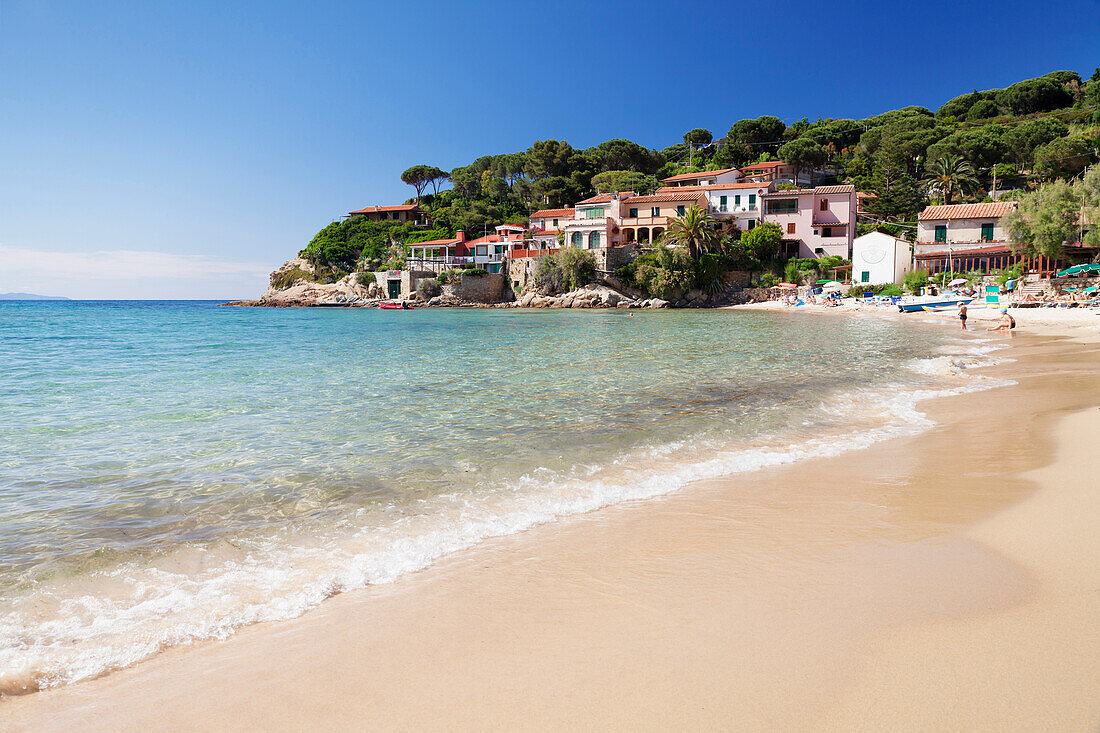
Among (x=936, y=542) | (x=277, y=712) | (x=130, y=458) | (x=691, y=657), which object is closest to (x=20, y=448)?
(x=130, y=458)

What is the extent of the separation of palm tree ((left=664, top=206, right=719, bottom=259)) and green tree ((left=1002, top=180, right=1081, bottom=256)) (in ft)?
85.8

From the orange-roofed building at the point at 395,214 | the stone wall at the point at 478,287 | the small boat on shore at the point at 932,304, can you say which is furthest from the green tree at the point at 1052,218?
the orange-roofed building at the point at 395,214

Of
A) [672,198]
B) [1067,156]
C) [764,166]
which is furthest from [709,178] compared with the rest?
[1067,156]

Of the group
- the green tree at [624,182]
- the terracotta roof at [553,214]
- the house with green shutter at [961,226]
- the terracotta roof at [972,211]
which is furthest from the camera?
the green tree at [624,182]

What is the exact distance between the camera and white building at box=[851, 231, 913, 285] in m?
51.2

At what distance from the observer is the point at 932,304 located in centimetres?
4053

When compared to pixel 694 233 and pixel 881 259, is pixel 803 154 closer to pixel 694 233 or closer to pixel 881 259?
pixel 694 233

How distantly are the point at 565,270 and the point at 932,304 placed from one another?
37.2 m

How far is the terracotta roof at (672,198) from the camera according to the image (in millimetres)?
66500

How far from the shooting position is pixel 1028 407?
10.2 metres

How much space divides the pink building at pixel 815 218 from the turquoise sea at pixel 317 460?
47886 millimetres

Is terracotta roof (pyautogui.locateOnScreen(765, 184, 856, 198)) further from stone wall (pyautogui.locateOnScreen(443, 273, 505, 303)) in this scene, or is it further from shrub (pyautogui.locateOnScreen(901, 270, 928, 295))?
stone wall (pyautogui.locateOnScreen(443, 273, 505, 303))

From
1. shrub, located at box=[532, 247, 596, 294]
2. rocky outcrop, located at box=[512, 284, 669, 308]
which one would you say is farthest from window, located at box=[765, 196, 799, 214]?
shrub, located at box=[532, 247, 596, 294]

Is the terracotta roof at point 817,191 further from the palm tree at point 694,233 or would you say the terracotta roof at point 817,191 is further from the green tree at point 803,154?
the green tree at point 803,154
